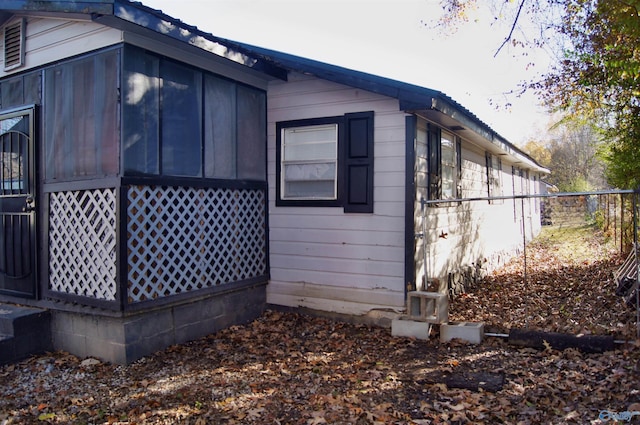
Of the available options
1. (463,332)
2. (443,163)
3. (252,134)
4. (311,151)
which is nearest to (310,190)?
(311,151)

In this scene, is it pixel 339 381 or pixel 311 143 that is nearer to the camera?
pixel 339 381

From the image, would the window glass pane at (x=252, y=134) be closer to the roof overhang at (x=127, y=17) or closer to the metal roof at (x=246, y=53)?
the metal roof at (x=246, y=53)

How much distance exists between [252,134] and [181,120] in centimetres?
133

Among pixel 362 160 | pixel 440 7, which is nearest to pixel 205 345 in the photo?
pixel 362 160

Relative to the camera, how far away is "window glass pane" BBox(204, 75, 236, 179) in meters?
5.80

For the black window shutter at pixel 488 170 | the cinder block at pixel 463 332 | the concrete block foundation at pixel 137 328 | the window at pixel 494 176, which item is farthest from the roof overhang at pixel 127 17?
the window at pixel 494 176

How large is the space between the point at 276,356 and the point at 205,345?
3.13 ft

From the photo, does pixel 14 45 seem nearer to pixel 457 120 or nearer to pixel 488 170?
pixel 457 120

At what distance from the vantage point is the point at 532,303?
7.17m

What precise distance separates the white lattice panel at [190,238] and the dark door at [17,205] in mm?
1563

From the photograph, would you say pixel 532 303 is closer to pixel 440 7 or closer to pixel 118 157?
pixel 118 157

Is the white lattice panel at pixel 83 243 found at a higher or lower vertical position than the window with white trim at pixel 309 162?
lower

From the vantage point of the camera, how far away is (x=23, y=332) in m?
5.09

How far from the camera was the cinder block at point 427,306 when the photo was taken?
556cm
